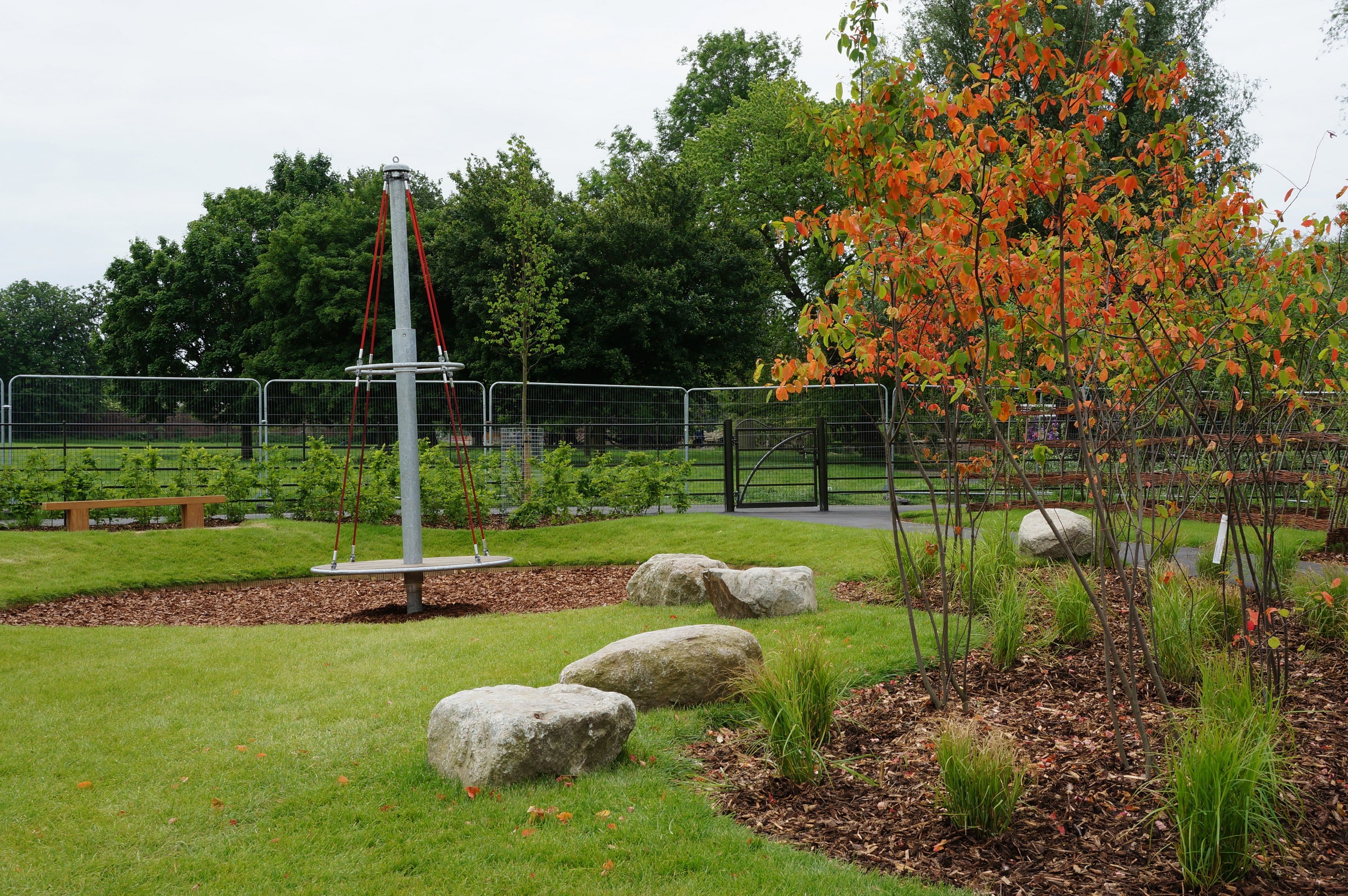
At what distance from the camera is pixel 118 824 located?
356 centimetres

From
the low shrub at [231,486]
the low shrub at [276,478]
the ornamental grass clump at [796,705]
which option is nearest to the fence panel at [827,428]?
the low shrub at [276,478]

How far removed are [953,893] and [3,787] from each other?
3688 mm

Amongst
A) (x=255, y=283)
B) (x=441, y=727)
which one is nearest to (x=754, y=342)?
(x=255, y=283)

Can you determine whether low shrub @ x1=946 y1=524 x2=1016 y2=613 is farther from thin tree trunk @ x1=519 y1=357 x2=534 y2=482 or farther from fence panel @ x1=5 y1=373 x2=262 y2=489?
fence panel @ x1=5 y1=373 x2=262 y2=489

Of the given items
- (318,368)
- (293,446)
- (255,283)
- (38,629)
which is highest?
(255,283)

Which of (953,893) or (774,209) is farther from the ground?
(774,209)

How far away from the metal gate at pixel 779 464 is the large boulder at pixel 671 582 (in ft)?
24.7

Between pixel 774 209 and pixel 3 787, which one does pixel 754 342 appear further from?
pixel 3 787

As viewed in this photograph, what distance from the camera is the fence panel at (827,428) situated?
16.1 metres

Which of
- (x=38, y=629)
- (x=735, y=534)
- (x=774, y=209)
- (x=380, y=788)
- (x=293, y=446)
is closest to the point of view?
(x=380, y=788)

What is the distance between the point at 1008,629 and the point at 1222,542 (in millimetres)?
1478

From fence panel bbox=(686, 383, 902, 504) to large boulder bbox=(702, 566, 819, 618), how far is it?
870 cm

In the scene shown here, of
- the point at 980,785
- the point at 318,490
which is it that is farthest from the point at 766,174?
the point at 980,785

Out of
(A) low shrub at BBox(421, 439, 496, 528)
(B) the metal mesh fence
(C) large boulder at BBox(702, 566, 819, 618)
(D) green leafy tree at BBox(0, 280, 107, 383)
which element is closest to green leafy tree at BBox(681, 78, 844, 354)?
(B) the metal mesh fence
